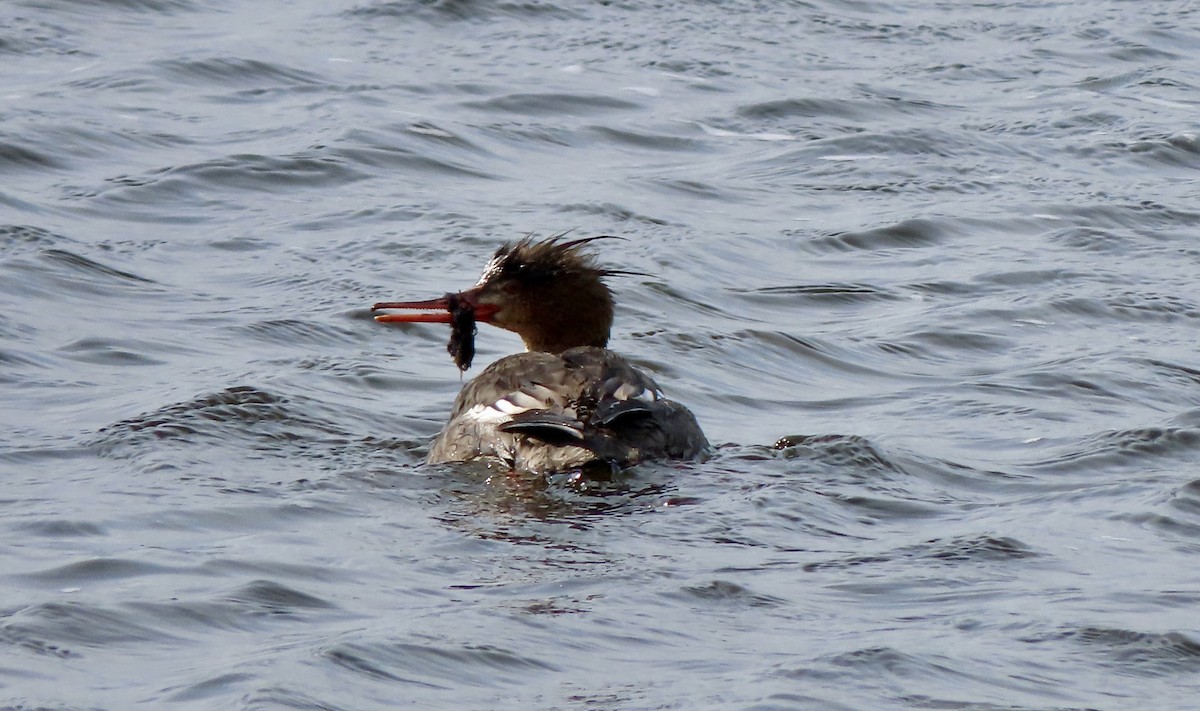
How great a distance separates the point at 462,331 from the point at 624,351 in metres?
1.37

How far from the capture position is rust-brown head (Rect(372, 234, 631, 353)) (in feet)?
26.4

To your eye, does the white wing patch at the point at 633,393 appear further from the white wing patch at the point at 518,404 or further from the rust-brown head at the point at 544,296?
the rust-brown head at the point at 544,296

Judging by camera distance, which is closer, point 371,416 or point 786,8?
point 371,416

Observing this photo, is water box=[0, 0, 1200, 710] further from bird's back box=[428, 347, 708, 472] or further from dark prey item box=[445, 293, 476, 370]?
dark prey item box=[445, 293, 476, 370]

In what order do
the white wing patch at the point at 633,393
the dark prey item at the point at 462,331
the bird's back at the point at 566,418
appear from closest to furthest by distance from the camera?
the bird's back at the point at 566,418 → the white wing patch at the point at 633,393 → the dark prey item at the point at 462,331

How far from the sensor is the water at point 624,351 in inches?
207

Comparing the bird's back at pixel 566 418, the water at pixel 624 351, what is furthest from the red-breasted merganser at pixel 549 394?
the water at pixel 624 351

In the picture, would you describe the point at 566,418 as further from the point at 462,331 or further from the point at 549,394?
the point at 462,331

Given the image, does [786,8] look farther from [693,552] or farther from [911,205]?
[693,552]

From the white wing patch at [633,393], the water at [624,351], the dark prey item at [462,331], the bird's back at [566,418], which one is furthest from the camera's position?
the dark prey item at [462,331]

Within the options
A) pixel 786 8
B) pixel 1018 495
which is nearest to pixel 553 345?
pixel 1018 495

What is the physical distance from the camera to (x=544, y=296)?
8086mm

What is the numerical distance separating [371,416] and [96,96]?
5403 mm

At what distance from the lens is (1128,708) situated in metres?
4.96
